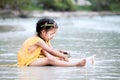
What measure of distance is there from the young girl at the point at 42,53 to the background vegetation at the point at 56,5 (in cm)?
7378

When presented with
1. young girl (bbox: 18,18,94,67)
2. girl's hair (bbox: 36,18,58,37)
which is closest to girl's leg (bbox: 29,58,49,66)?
young girl (bbox: 18,18,94,67)

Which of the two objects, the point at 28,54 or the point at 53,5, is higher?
the point at 28,54

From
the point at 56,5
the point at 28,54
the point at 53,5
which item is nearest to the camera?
the point at 28,54

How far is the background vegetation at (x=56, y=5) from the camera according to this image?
307 feet

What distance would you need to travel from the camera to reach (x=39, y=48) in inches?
501

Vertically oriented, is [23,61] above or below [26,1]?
above

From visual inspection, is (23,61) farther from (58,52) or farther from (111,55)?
(111,55)

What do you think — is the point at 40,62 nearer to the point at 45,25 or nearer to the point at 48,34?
the point at 48,34

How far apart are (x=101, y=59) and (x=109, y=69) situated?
7.11ft

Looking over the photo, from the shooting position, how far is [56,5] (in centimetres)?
11862

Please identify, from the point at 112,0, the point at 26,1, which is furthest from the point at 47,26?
the point at 112,0

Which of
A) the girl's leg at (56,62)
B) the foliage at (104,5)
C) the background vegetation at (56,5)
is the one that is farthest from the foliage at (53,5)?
the girl's leg at (56,62)

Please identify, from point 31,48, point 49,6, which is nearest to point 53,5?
point 49,6

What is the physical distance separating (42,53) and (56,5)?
10605 cm
